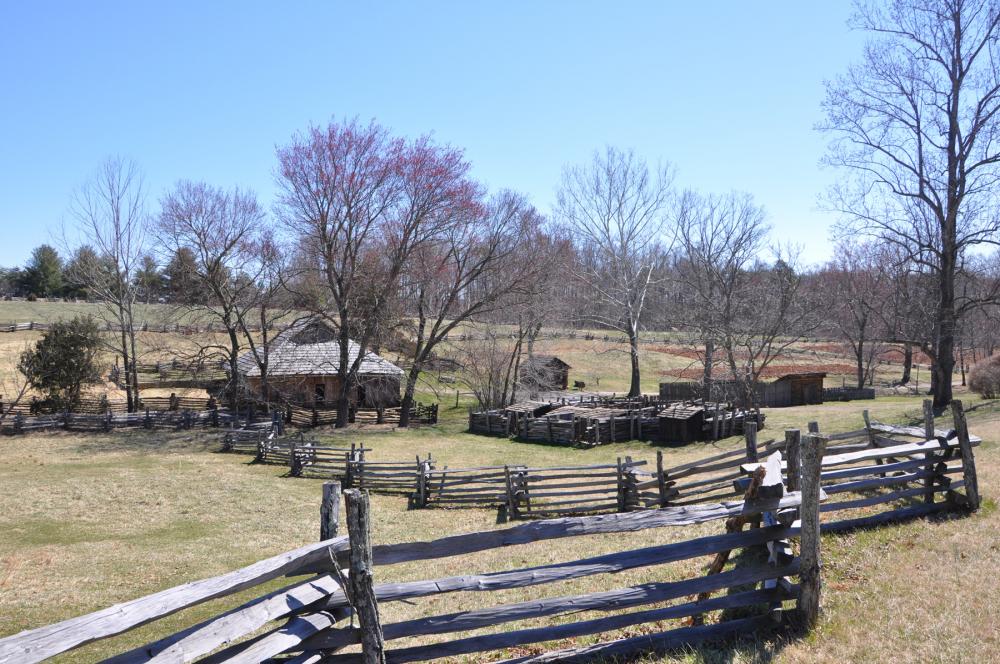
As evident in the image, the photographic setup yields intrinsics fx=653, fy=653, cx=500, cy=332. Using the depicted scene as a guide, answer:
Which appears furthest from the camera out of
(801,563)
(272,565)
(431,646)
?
(801,563)

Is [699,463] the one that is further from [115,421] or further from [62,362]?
[62,362]

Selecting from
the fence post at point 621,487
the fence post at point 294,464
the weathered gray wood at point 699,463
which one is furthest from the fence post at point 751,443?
the fence post at point 294,464

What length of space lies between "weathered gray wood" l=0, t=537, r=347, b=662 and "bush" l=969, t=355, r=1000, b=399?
36088 mm

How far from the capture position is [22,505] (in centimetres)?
1753

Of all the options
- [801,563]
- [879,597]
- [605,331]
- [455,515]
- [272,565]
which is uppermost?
[605,331]

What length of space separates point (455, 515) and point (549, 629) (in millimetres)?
12145

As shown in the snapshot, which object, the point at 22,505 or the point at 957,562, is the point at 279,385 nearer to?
the point at 22,505

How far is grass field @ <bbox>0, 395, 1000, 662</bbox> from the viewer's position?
564 centimetres

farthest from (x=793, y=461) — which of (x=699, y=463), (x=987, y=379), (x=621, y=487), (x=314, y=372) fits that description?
(x=314, y=372)

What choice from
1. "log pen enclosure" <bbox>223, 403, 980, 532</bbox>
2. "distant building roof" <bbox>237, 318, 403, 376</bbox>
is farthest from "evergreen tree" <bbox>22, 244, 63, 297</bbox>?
"log pen enclosure" <bbox>223, 403, 980, 532</bbox>

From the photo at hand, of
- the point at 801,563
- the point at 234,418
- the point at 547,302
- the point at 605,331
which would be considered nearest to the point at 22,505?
the point at 234,418

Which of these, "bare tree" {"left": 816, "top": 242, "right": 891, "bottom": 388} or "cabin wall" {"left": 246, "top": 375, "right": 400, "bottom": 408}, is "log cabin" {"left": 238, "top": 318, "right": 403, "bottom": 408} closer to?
"cabin wall" {"left": 246, "top": 375, "right": 400, "bottom": 408}

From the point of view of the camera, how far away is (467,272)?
38031 mm

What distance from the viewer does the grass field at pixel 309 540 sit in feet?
18.5
